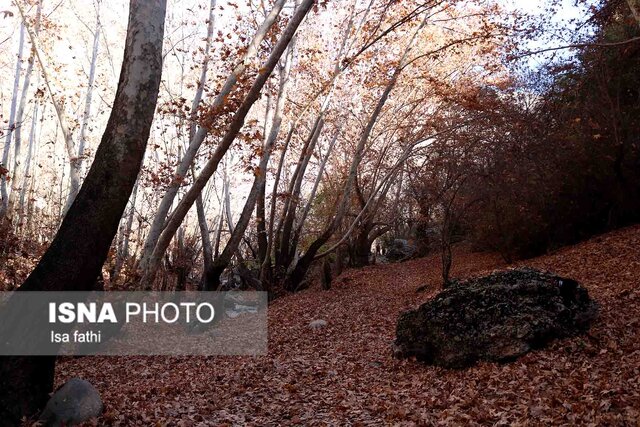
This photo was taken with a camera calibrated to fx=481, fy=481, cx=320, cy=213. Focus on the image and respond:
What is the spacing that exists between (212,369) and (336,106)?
10366 mm

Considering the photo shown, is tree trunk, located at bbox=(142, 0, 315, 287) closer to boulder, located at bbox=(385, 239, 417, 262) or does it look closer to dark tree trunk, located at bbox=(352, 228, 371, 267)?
dark tree trunk, located at bbox=(352, 228, 371, 267)

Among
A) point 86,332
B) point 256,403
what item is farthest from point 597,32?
point 86,332

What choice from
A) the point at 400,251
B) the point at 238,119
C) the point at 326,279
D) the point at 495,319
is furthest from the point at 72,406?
the point at 400,251

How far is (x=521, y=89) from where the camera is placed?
15828 millimetres

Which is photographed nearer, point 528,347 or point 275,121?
point 528,347

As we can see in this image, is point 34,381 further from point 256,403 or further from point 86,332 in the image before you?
point 86,332

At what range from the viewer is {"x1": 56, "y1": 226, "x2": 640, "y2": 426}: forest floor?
4418mm

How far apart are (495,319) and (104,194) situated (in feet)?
15.6

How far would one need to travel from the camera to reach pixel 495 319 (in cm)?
607

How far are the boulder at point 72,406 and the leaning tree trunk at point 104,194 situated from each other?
0.35ft

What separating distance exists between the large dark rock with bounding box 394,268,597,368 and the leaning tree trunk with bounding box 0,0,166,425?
422 cm

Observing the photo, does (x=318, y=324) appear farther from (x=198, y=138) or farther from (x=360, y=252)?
(x=360, y=252)

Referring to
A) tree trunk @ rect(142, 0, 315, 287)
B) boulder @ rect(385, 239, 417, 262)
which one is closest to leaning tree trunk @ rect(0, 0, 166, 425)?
tree trunk @ rect(142, 0, 315, 287)

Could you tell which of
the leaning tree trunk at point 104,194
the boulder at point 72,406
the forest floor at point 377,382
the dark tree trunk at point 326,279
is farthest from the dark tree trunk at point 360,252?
the leaning tree trunk at point 104,194
